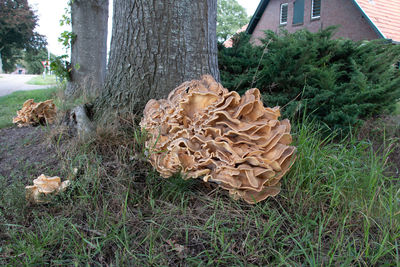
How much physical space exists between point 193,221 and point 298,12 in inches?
888

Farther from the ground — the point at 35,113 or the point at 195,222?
the point at 35,113

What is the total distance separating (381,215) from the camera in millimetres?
2166

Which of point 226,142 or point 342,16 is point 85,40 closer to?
point 226,142

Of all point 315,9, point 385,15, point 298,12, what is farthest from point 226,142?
point 298,12

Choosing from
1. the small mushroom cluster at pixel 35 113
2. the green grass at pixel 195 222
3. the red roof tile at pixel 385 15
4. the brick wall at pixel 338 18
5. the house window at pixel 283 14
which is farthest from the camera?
the house window at pixel 283 14

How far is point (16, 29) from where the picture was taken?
36656mm

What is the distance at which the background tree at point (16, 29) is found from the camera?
115 ft

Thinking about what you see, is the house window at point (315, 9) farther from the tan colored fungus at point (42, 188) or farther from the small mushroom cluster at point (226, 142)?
the tan colored fungus at point (42, 188)

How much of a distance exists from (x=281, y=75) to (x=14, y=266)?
422 centimetres

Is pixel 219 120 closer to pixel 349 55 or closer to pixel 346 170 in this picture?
pixel 346 170

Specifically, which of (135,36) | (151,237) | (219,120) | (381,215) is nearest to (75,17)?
(135,36)

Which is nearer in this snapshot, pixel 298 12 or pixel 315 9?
pixel 315 9

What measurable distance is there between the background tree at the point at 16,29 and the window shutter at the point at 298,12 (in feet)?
114

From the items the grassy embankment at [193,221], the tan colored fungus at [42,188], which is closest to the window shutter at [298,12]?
the grassy embankment at [193,221]
